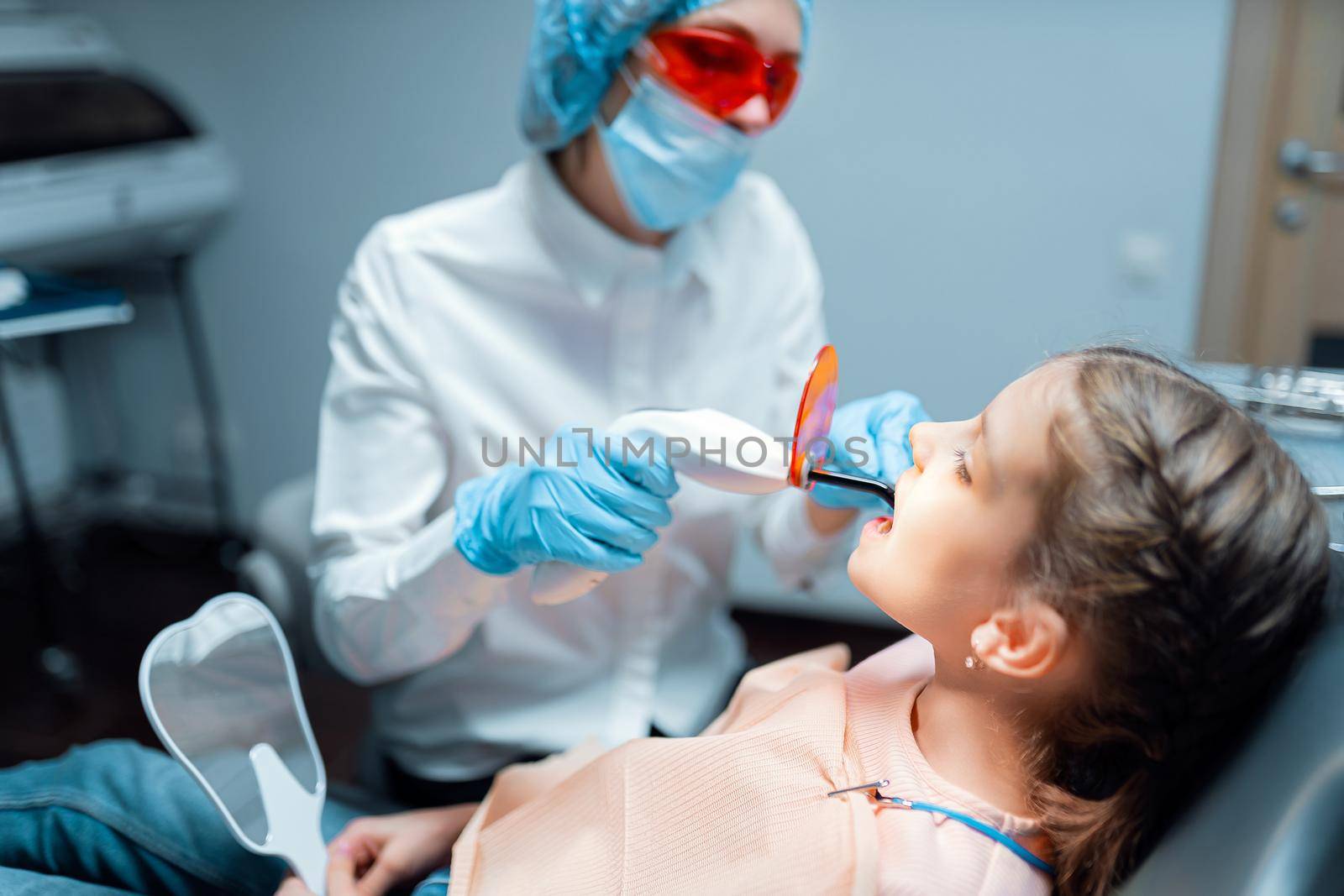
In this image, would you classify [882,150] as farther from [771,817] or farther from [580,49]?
[771,817]

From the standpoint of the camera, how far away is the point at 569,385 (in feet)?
4.17

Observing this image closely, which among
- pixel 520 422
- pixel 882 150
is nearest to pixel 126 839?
pixel 520 422

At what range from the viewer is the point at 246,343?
112 inches

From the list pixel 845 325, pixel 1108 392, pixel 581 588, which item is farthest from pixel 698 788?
pixel 845 325

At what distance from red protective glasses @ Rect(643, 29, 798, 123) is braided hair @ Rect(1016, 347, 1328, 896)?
1.73 feet

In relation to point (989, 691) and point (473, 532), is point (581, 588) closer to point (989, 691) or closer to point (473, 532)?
point (473, 532)

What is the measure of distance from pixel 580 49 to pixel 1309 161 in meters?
1.71

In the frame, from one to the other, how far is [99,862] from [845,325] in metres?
1.82

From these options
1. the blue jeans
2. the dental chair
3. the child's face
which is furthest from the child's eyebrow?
the dental chair

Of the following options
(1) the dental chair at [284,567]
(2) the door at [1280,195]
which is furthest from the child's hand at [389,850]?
(2) the door at [1280,195]

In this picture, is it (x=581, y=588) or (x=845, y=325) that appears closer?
(x=581, y=588)

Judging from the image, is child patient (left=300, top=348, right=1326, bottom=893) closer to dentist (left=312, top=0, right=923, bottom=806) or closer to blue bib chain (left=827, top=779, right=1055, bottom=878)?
blue bib chain (left=827, top=779, right=1055, bottom=878)

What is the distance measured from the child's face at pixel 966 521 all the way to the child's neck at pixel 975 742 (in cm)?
4

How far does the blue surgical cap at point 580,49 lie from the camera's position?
109cm
